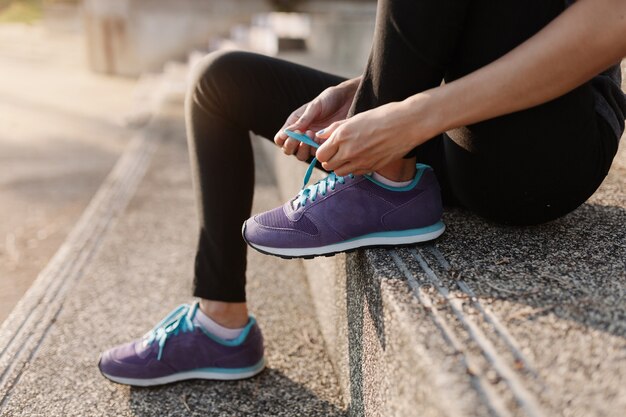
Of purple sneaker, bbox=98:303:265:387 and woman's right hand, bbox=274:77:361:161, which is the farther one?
purple sneaker, bbox=98:303:265:387

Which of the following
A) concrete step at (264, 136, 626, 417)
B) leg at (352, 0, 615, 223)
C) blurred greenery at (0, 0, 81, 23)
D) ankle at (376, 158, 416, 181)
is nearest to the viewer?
concrete step at (264, 136, 626, 417)

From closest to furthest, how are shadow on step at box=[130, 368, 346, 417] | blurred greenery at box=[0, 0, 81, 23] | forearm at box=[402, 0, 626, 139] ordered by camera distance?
forearm at box=[402, 0, 626, 139] < shadow on step at box=[130, 368, 346, 417] < blurred greenery at box=[0, 0, 81, 23]

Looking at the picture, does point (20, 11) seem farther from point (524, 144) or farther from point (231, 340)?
point (524, 144)

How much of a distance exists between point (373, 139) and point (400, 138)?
5cm

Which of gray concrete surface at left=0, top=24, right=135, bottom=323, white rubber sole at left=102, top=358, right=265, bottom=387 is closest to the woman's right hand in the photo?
white rubber sole at left=102, top=358, right=265, bottom=387

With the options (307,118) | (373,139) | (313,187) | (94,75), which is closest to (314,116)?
(307,118)

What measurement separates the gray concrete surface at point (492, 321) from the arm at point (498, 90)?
233 mm

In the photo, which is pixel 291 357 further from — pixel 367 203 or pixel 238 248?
pixel 367 203

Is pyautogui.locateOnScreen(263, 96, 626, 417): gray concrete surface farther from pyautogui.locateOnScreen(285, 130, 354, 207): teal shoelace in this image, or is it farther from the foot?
pyautogui.locateOnScreen(285, 130, 354, 207): teal shoelace

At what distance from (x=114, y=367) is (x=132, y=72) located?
8.52 meters

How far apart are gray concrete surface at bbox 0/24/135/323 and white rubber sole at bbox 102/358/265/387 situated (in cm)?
73

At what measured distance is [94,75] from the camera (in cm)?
899

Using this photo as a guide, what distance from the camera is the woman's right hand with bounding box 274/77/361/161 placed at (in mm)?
1231

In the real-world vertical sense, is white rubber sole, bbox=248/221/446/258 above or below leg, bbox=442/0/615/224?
below
